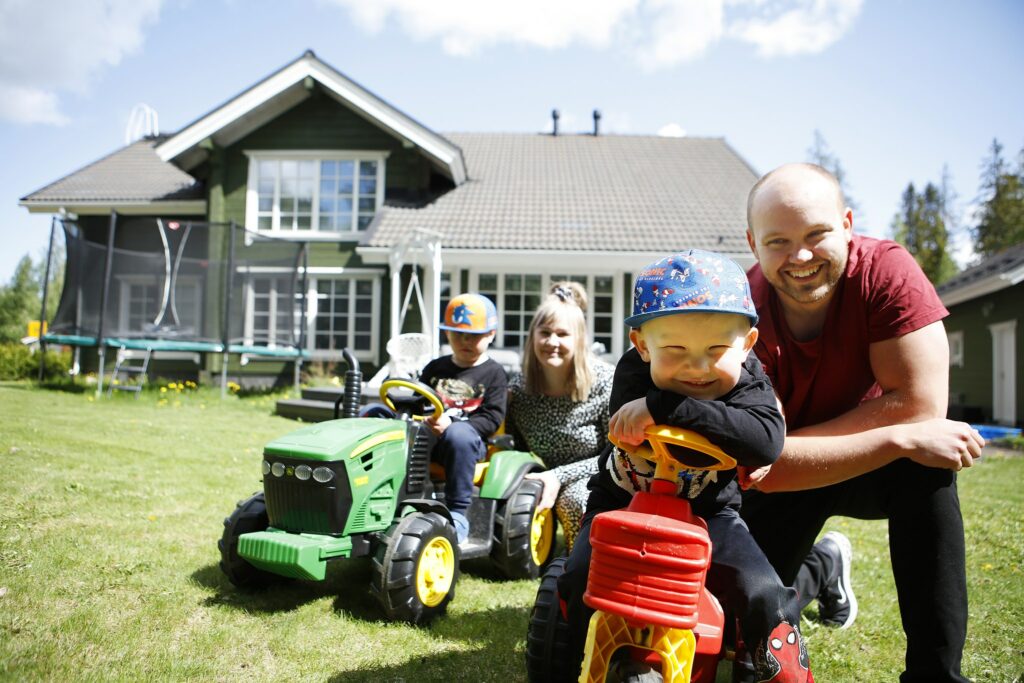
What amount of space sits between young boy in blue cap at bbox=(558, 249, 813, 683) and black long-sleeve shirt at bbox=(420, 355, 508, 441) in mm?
2040

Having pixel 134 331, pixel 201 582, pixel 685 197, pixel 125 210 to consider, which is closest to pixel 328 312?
pixel 134 331

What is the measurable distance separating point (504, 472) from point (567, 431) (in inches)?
20.9

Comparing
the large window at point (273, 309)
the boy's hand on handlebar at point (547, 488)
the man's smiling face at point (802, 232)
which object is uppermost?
the large window at point (273, 309)

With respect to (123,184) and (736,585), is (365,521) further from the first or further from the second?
(123,184)

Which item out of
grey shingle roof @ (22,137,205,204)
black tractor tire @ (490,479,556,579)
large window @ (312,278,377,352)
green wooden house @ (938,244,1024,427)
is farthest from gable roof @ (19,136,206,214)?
green wooden house @ (938,244,1024,427)

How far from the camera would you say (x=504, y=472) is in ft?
13.1

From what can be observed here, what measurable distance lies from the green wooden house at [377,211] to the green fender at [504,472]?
9.08m

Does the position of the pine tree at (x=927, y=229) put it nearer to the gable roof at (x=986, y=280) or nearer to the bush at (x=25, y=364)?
the gable roof at (x=986, y=280)

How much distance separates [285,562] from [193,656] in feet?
1.61

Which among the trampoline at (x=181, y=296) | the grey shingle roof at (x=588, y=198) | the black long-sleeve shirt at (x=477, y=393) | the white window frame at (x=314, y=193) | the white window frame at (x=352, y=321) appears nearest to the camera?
the black long-sleeve shirt at (x=477, y=393)

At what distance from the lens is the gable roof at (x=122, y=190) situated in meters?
16.2

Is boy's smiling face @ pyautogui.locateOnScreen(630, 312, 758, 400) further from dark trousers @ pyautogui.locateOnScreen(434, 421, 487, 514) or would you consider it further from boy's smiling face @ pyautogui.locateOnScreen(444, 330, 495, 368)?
boy's smiling face @ pyautogui.locateOnScreen(444, 330, 495, 368)

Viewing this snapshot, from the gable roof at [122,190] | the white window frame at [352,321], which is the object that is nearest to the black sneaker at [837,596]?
the white window frame at [352,321]

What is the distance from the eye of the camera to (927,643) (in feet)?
6.83
